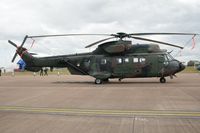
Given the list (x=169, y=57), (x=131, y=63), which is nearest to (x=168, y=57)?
(x=169, y=57)

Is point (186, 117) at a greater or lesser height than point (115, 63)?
lesser

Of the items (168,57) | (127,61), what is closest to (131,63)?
(127,61)

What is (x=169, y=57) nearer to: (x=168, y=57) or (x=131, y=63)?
(x=168, y=57)

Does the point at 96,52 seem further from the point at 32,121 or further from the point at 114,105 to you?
the point at 32,121

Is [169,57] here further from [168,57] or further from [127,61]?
[127,61]

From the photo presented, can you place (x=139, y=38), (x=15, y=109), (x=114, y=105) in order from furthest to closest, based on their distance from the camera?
(x=139, y=38) → (x=114, y=105) → (x=15, y=109)

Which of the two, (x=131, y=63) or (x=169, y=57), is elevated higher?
(x=169, y=57)

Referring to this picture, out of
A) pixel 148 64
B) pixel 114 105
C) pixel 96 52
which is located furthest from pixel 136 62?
pixel 114 105

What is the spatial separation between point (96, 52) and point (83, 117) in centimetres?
1438

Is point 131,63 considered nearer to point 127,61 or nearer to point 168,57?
point 127,61

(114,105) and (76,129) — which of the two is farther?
(114,105)

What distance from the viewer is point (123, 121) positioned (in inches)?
279

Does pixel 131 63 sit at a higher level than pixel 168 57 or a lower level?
lower

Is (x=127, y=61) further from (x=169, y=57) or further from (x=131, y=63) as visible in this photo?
(x=169, y=57)
